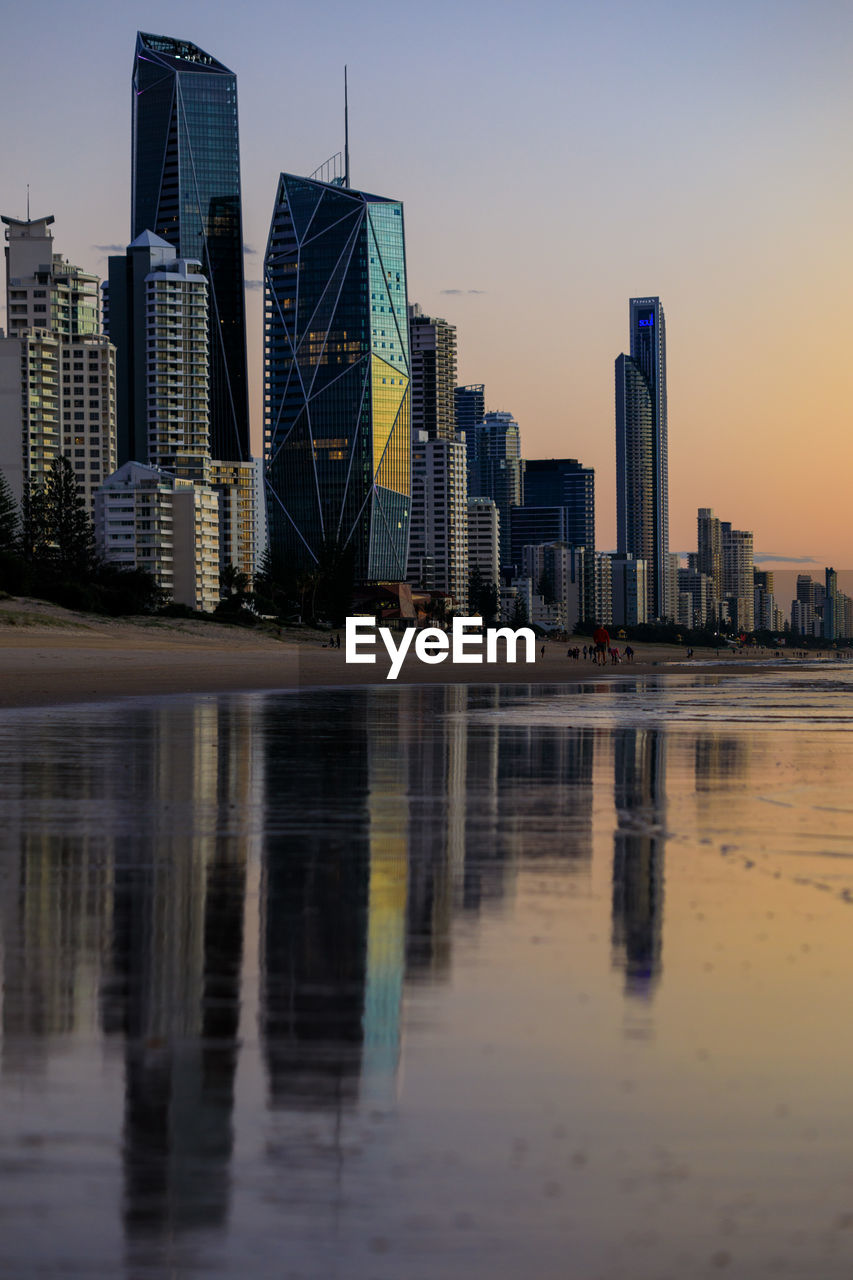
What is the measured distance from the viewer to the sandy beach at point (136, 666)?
45.9 meters

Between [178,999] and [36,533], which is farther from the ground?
[36,533]

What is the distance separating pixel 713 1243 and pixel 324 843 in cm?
764

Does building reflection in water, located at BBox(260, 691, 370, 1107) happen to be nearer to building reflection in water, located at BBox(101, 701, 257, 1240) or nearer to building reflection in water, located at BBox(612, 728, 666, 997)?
building reflection in water, located at BBox(101, 701, 257, 1240)

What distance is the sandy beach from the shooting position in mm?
45906

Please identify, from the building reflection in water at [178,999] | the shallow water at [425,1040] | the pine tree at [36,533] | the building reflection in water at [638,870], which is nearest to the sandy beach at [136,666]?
the building reflection in water at [638,870]

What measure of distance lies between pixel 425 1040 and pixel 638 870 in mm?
4662

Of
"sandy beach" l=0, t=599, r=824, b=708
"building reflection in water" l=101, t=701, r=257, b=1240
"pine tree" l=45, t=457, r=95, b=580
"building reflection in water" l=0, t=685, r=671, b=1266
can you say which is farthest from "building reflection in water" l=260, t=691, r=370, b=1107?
"pine tree" l=45, t=457, r=95, b=580

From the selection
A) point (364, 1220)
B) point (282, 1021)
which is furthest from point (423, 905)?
point (364, 1220)

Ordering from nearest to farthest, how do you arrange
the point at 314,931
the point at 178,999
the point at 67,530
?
1. the point at 178,999
2. the point at 314,931
3. the point at 67,530

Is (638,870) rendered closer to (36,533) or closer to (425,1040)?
(425,1040)

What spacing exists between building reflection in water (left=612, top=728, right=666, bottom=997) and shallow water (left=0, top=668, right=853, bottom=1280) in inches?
1.9

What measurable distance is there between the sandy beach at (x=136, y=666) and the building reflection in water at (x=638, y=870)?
21.8 m

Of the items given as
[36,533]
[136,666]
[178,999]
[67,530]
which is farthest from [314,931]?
[36,533]

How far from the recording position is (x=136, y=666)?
61312 millimetres
